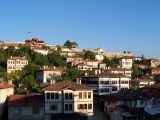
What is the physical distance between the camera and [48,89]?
51.2 metres

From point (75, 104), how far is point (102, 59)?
7449 cm

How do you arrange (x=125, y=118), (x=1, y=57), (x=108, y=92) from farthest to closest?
(x=1, y=57) < (x=108, y=92) < (x=125, y=118)

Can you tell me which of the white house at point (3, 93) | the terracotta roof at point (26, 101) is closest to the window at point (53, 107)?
the terracotta roof at point (26, 101)

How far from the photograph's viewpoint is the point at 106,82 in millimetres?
73562

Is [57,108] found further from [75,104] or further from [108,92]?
[108,92]

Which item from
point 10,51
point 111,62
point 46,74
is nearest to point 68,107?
point 46,74

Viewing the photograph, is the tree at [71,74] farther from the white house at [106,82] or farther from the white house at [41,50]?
the white house at [41,50]

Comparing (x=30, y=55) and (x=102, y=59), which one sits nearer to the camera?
(x=30, y=55)

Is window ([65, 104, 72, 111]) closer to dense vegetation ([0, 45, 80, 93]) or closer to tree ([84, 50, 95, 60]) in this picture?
dense vegetation ([0, 45, 80, 93])

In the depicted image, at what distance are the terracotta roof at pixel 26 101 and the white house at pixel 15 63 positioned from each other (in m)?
43.4

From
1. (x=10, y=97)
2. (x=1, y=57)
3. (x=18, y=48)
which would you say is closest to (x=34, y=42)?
(x=18, y=48)

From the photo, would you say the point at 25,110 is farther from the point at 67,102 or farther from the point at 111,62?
the point at 111,62

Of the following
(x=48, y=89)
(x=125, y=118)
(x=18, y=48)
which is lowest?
(x=125, y=118)

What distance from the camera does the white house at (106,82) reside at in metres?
72.9
